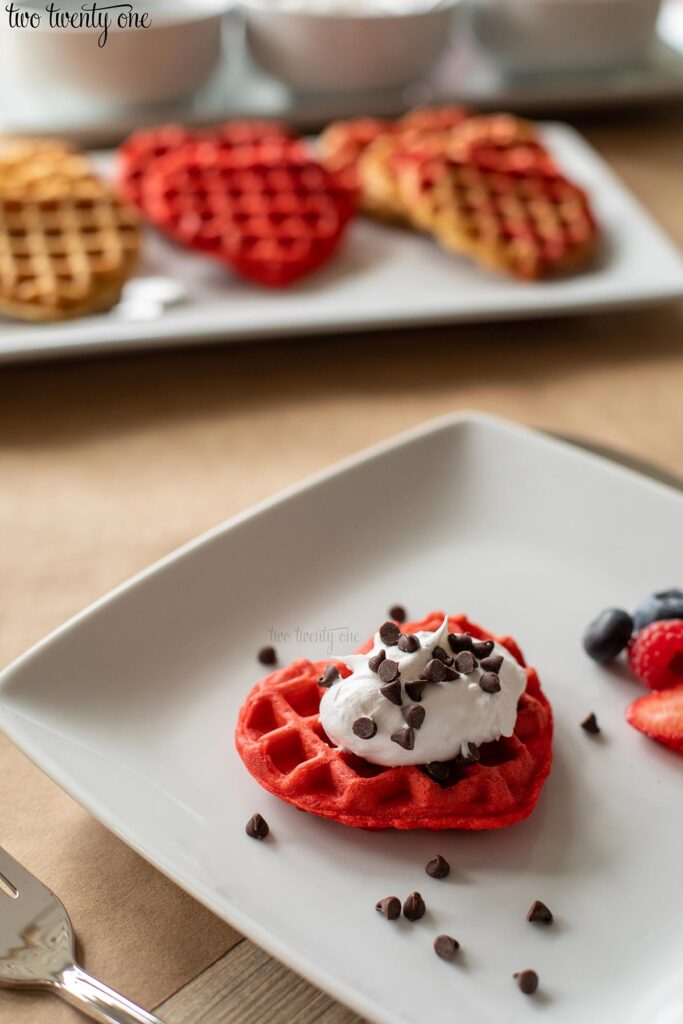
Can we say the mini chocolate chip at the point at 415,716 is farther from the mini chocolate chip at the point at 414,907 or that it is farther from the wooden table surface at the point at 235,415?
the wooden table surface at the point at 235,415

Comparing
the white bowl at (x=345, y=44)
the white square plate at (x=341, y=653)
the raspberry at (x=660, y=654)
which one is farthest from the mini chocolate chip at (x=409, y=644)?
the white bowl at (x=345, y=44)

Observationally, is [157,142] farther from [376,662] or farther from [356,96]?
[376,662]

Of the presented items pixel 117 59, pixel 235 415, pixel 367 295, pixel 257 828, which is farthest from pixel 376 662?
pixel 117 59

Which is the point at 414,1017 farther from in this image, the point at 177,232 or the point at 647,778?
the point at 177,232

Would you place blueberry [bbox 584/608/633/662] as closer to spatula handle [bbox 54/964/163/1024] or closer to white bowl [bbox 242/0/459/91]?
spatula handle [bbox 54/964/163/1024]

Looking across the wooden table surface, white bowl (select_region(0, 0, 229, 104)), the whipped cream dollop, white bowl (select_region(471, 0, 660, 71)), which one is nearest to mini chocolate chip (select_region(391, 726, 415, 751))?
the whipped cream dollop
